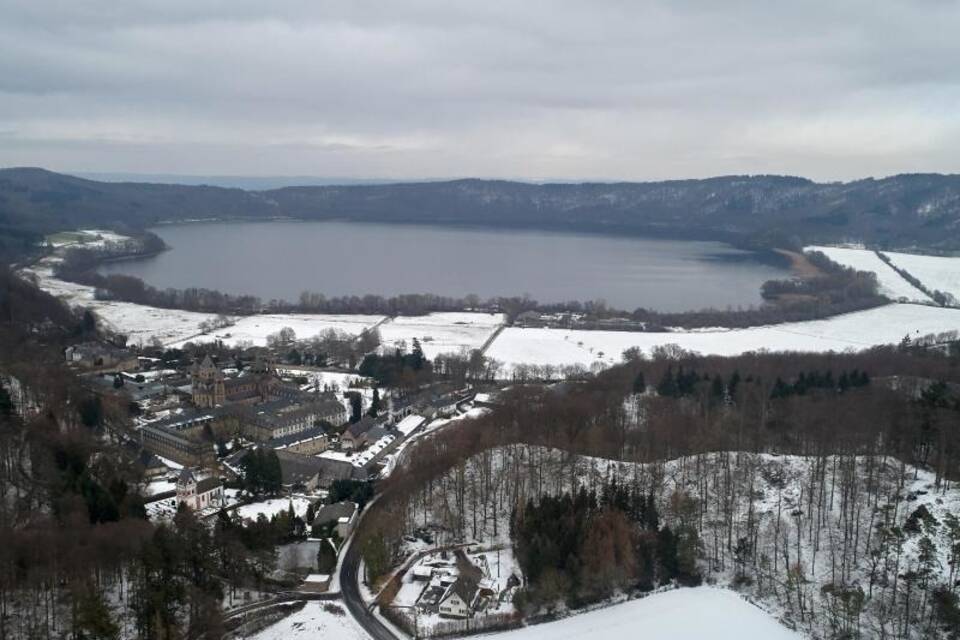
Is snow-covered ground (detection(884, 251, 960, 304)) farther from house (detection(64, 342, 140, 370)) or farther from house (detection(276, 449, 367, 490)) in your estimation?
house (detection(64, 342, 140, 370))

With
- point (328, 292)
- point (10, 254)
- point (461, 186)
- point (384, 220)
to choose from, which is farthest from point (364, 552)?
point (461, 186)

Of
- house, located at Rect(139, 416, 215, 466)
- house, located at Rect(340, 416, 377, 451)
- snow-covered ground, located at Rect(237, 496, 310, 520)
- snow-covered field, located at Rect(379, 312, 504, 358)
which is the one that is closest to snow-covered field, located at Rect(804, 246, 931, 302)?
snow-covered field, located at Rect(379, 312, 504, 358)

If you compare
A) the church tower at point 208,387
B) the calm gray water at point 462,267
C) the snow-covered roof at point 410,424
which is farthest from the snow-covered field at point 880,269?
the church tower at point 208,387

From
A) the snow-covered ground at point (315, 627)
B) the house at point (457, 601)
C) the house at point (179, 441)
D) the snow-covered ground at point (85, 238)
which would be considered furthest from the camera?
the snow-covered ground at point (85, 238)

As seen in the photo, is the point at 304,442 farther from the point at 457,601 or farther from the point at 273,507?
the point at 457,601

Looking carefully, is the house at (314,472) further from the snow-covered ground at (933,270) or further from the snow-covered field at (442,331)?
the snow-covered ground at (933,270)
